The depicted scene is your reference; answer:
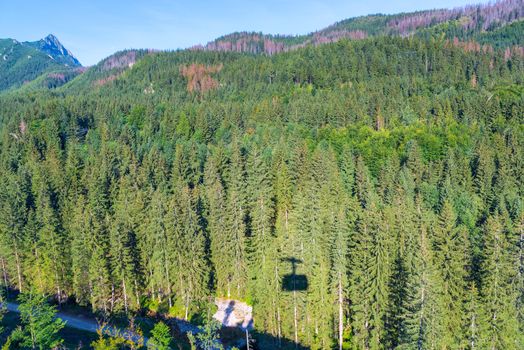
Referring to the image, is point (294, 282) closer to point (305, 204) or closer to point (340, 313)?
point (340, 313)

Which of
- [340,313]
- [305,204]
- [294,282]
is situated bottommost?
[340,313]

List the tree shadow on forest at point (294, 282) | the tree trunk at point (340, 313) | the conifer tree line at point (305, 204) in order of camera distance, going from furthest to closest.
A: the tree shadow on forest at point (294, 282) → the tree trunk at point (340, 313) → the conifer tree line at point (305, 204)

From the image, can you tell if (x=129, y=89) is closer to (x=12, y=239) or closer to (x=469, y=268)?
(x=12, y=239)

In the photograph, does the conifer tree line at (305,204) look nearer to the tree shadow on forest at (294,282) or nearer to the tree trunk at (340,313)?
the tree trunk at (340,313)

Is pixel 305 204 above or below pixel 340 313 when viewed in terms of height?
above

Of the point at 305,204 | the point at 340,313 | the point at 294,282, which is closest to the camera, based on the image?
the point at 340,313

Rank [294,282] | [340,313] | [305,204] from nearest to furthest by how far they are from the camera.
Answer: [340,313] < [294,282] < [305,204]

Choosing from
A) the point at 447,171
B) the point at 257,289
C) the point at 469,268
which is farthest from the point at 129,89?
the point at 469,268

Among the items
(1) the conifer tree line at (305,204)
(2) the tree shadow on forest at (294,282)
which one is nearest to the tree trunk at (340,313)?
(1) the conifer tree line at (305,204)

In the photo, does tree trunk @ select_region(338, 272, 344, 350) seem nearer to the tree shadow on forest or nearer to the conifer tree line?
the conifer tree line

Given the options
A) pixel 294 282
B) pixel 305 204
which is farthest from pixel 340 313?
pixel 305 204
